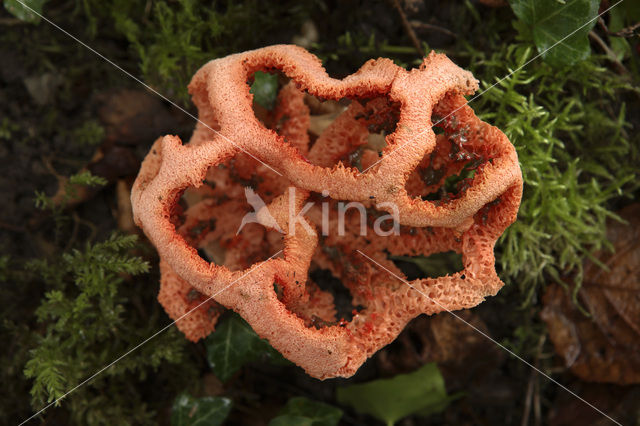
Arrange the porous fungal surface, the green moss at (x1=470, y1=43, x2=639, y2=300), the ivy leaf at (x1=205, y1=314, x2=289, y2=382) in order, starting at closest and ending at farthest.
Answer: the porous fungal surface → the green moss at (x1=470, y1=43, x2=639, y2=300) → the ivy leaf at (x1=205, y1=314, x2=289, y2=382)

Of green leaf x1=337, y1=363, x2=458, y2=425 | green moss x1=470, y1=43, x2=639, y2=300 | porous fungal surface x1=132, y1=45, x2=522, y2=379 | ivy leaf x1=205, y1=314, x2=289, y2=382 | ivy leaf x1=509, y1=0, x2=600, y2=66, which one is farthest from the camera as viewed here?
green leaf x1=337, y1=363, x2=458, y2=425

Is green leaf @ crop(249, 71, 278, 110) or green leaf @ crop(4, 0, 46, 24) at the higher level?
green leaf @ crop(4, 0, 46, 24)

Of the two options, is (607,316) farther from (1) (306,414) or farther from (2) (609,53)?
(1) (306,414)

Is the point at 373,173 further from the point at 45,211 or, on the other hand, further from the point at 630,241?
the point at 45,211

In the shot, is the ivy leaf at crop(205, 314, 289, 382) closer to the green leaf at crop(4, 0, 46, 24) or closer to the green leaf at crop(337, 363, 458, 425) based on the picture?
the green leaf at crop(337, 363, 458, 425)

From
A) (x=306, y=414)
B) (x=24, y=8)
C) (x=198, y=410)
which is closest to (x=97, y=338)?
(x=198, y=410)

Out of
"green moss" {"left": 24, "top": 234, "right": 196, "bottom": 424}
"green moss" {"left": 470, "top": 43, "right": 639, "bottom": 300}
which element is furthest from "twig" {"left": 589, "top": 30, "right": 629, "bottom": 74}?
"green moss" {"left": 24, "top": 234, "right": 196, "bottom": 424}

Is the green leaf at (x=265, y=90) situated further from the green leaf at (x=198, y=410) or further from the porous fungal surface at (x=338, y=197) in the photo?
the green leaf at (x=198, y=410)
